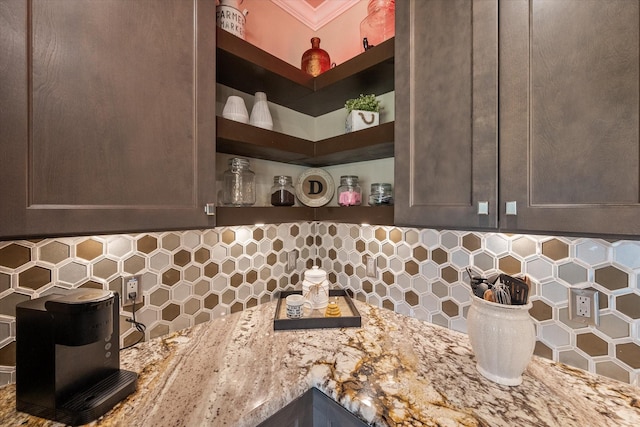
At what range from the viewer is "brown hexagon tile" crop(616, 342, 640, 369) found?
0.81m

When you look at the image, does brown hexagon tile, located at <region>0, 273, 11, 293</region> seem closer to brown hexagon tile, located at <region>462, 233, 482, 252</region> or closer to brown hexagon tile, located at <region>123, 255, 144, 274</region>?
brown hexagon tile, located at <region>123, 255, 144, 274</region>

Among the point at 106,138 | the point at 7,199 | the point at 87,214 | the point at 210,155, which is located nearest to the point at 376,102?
the point at 210,155

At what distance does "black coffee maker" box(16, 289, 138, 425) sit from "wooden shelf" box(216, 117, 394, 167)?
2.36 ft

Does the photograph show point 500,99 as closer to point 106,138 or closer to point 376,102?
point 376,102

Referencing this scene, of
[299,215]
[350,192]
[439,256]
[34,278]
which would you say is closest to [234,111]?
[299,215]

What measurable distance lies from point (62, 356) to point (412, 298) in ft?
4.23

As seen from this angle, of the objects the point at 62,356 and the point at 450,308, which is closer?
the point at 62,356

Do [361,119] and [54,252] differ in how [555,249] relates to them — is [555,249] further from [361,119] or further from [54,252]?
[54,252]

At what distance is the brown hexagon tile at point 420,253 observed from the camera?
1.25 m

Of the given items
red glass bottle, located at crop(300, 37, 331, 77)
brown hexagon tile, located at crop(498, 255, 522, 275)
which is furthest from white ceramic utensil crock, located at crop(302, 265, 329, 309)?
red glass bottle, located at crop(300, 37, 331, 77)

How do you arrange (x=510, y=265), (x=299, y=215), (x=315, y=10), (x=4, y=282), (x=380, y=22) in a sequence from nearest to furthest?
(x=4, y=282) → (x=510, y=265) → (x=380, y=22) → (x=299, y=215) → (x=315, y=10)

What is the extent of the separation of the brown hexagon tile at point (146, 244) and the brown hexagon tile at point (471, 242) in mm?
1309

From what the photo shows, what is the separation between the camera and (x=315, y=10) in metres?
1.78

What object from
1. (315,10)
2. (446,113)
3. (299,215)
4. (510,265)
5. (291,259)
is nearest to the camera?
(446,113)
